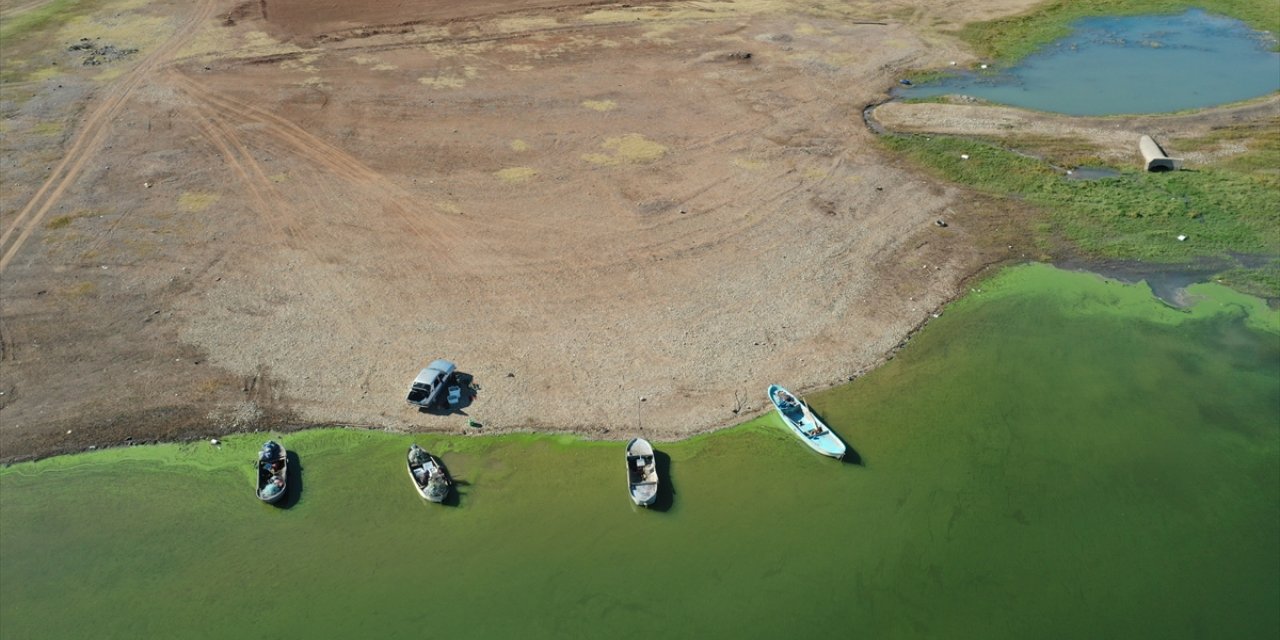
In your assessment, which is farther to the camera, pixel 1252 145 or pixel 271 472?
pixel 1252 145

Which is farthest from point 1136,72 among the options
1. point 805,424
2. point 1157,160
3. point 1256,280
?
point 805,424

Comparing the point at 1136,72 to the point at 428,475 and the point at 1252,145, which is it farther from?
the point at 428,475

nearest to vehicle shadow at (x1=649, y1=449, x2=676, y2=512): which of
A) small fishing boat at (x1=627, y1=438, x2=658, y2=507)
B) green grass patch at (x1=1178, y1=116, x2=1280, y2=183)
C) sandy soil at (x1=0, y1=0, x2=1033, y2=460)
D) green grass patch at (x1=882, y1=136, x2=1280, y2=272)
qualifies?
small fishing boat at (x1=627, y1=438, x2=658, y2=507)

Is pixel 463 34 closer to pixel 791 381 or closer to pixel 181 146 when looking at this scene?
pixel 181 146

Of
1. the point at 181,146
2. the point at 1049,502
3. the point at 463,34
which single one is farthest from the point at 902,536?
the point at 463,34

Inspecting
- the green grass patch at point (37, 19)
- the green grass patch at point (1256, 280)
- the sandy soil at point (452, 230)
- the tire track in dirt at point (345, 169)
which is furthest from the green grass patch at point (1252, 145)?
the green grass patch at point (37, 19)

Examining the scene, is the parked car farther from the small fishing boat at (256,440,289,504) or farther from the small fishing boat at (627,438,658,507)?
the small fishing boat at (627,438,658,507)

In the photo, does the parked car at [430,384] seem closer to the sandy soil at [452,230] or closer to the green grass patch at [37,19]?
the sandy soil at [452,230]

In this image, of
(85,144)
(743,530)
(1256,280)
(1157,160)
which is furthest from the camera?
(85,144)
